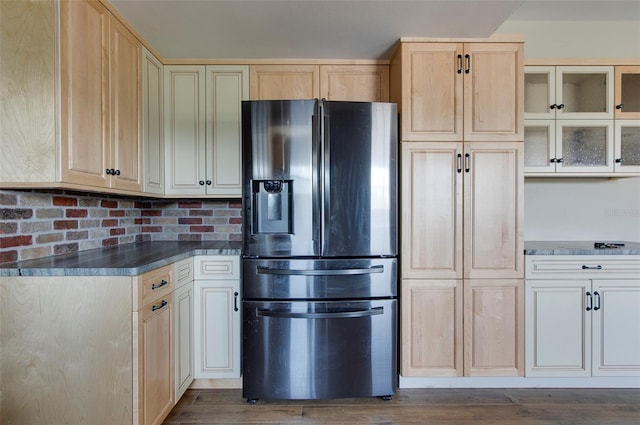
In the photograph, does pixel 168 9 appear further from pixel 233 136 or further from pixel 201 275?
pixel 201 275

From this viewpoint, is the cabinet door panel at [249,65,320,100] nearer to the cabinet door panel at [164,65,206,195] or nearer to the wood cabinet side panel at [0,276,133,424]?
the cabinet door panel at [164,65,206,195]

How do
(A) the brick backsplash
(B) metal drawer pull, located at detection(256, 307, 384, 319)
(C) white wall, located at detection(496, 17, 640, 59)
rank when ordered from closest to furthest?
(A) the brick backsplash, (B) metal drawer pull, located at detection(256, 307, 384, 319), (C) white wall, located at detection(496, 17, 640, 59)

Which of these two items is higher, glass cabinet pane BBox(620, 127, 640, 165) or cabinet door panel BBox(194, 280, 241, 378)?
glass cabinet pane BBox(620, 127, 640, 165)

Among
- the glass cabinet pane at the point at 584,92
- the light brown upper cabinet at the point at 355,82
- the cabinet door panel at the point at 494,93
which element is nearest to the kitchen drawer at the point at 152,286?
the light brown upper cabinet at the point at 355,82

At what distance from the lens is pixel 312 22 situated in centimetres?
192

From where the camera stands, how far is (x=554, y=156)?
2314mm

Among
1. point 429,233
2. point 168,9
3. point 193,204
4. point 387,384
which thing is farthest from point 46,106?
point 387,384

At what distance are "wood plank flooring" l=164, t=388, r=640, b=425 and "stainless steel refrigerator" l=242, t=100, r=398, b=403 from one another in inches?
3.9

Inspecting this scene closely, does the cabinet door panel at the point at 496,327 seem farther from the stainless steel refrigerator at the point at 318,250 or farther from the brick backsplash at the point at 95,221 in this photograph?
the brick backsplash at the point at 95,221

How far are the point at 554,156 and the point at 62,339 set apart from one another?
3.05 m

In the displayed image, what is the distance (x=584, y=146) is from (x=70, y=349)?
327 cm

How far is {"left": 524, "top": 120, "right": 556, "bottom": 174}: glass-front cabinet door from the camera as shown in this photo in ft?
7.57

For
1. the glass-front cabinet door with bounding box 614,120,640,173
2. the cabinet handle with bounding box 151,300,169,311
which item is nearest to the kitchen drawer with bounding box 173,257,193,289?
the cabinet handle with bounding box 151,300,169,311

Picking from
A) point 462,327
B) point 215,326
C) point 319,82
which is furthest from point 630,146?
point 215,326
